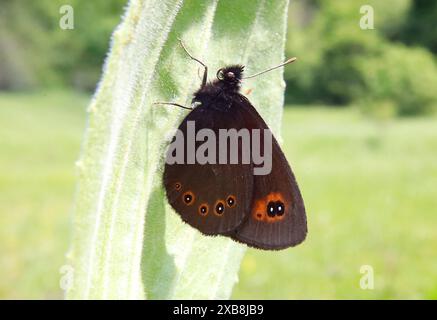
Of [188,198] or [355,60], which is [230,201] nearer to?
[188,198]

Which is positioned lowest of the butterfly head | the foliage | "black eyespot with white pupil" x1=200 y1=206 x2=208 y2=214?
"black eyespot with white pupil" x1=200 y1=206 x2=208 y2=214

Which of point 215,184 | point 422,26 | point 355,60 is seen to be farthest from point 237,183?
point 422,26

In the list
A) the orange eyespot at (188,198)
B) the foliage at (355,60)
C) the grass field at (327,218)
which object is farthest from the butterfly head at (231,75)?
the foliage at (355,60)

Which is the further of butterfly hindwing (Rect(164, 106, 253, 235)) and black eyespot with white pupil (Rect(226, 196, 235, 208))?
black eyespot with white pupil (Rect(226, 196, 235, 208))

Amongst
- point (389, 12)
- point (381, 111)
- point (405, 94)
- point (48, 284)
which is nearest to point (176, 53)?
point (48, 284)

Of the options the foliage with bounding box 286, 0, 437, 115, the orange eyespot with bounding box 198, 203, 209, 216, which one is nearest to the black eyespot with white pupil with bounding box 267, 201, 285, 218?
the orange eyespot with bounding box 198, 203, 209, 216

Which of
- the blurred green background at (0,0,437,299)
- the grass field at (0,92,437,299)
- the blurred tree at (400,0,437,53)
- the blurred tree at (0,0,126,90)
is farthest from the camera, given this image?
the blurred tree at (400,0,437,53)

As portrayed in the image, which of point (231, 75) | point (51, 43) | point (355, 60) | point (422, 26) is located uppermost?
point (422, 26)

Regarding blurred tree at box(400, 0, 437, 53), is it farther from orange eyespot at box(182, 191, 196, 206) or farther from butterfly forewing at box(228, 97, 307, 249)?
orange eyespot at box(182, 191, 196, 206)

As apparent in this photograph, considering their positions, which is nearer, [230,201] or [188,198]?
[188,198]
